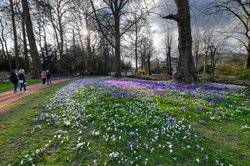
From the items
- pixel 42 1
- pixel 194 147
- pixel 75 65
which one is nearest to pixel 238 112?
pixel 194 147

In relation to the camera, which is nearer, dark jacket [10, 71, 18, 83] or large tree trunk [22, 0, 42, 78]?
dark jacket [10, 71, 18, 83]

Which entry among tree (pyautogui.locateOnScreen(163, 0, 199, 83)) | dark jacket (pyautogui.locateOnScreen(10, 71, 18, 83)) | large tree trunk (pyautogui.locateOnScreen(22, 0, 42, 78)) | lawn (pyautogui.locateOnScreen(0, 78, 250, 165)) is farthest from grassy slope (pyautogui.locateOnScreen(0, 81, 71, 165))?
large tree trunk (pyautogui.locateOnScreen(22, 0, 42, 78))

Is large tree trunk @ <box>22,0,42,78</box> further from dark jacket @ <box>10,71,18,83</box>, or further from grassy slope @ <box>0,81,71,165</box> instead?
grassy slope @ <box>0,81,71,165</box>

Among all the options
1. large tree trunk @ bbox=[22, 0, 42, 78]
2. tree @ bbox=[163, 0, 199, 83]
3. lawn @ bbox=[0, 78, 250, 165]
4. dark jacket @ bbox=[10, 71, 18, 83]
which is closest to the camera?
lawn @ bbox=[0, 78, 250, 165]

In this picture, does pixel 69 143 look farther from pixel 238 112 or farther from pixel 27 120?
pixel 238 112

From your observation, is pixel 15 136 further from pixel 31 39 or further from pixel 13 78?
pixel 31 39

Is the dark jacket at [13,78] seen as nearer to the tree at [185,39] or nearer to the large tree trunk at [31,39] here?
the tree at [185,39]

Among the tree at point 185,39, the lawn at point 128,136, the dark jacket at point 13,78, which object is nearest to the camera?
the lawn at point 128,136

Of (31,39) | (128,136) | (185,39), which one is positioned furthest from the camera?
(31,39)

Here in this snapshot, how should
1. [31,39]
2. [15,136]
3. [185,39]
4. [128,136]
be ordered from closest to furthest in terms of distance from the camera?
[128,136]
[15,136]
[185,39]
[31,39]

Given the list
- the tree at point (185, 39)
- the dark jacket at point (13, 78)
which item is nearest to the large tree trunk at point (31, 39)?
the dark jacket at point (13, 78)

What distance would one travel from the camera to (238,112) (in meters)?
6.65

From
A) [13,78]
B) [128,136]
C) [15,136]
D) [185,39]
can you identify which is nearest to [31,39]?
[13,78]

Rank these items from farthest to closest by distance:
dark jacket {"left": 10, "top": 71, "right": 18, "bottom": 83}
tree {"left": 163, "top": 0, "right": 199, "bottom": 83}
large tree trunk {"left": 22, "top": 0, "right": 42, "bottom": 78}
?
large tree trunk {"left": 22, "top": 0, "right": 42, "bottom": 78}
dark jacket {"left": 10, "top": 71, "right": 18, "bottom": 83}
tree {"left": 163, "top": 0, "right": 199, "bottom": 83}
